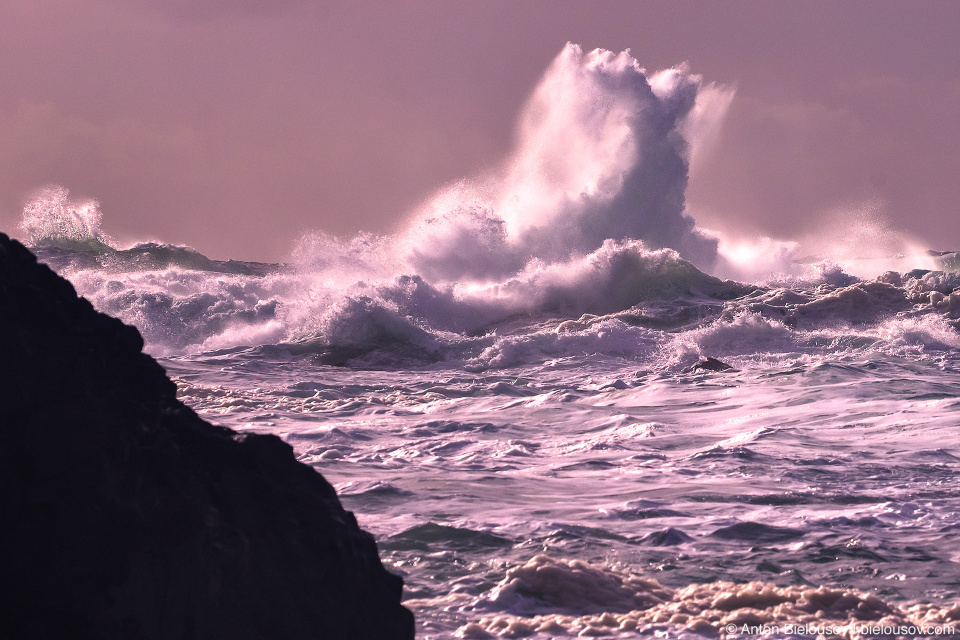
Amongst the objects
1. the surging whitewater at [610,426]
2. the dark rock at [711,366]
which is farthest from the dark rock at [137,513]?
the dark rock at [711,366]

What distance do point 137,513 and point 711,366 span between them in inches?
489

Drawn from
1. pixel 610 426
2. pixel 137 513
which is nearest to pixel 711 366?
pixel 610 426

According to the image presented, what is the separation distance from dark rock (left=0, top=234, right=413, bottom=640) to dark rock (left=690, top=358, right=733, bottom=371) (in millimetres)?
11452

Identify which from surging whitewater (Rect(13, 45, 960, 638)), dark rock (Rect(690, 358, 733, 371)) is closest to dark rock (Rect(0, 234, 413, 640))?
surging whitewater (Rect(13, 45, 960, 638))

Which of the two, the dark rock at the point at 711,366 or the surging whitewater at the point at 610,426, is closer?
the surging whitewater at the point at 610,426

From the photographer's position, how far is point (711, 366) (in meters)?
14.2

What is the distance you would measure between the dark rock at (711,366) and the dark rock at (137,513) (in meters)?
11.5

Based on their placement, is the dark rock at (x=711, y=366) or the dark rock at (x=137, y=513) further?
the dark rock at (x=711, y=366)

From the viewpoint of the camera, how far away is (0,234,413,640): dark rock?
246 centimetres

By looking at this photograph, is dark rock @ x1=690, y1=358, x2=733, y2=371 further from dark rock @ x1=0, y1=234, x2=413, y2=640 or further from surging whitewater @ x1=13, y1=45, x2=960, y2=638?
dark rock @ x1=0, y1=234, x2=413, y2=640

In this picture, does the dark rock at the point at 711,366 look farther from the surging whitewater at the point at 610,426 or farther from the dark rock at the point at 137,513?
the dark rock at the point at 137,513

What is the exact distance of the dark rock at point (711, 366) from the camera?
14.0m

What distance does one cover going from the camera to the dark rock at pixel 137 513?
246 centimetres

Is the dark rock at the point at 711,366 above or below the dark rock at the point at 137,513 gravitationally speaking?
above
